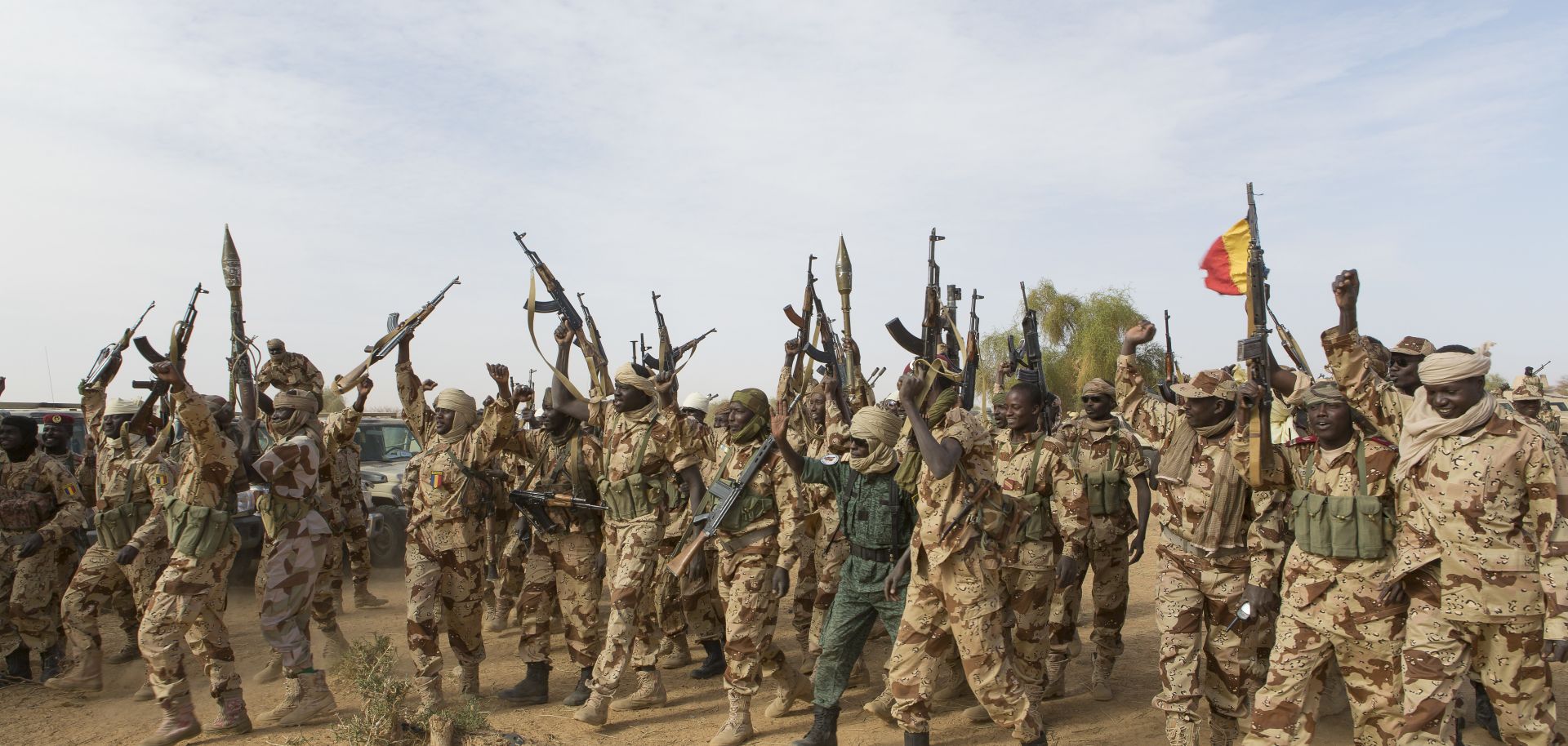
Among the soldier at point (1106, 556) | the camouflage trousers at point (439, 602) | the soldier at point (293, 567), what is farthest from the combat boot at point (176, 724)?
the soldier at point (1106, 556)

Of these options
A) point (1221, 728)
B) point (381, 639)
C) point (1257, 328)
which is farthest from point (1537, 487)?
point (381, 639)

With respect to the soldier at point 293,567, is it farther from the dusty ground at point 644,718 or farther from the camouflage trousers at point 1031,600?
the camouflage trousers at point 1031,600

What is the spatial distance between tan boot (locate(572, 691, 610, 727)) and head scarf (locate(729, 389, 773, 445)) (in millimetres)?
1900

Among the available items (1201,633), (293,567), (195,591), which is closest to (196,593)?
(195,591)

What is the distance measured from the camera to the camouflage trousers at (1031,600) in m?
6.13

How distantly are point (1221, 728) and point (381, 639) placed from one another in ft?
16.4

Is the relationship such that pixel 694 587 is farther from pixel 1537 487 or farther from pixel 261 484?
pixel 1537 487

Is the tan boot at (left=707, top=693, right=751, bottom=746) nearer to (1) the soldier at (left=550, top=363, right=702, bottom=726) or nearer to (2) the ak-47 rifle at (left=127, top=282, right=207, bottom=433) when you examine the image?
(1) the soldier at (left=550, top=363, right=702, bottom=726)

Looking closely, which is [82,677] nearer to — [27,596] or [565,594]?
[27,596]

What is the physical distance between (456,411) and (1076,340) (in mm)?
32646

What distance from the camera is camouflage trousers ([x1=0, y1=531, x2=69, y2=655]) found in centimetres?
744

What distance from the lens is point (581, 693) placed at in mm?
6812

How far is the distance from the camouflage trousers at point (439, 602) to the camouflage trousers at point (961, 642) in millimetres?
2953

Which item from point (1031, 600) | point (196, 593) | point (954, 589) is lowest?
point (1031, 600)
